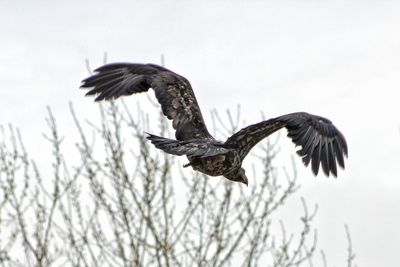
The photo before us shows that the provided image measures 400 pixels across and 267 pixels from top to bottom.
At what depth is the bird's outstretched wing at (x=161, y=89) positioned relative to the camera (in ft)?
45.3

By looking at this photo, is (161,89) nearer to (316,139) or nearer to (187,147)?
(187,147)

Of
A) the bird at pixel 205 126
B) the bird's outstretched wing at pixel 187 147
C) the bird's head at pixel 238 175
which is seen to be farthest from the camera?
the bird's head at pixel 238 175

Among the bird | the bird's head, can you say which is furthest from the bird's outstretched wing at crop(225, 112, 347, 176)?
the bird's head

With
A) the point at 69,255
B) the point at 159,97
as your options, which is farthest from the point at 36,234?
the point at 159,97

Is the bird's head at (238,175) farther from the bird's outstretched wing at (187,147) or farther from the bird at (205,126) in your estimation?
the bird's outstretched wing at (187,147)

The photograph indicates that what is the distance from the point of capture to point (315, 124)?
45.7 feet

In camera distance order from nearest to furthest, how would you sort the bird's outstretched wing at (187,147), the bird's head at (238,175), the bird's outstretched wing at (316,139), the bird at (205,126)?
1. the bird's outstretched wing at (187,147)
2. the bird at (205,126)
3. the bird's head at (238,175)
4. the bird's outstretched wing at (316,139)

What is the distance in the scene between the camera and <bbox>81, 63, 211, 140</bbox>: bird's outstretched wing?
13797 mm

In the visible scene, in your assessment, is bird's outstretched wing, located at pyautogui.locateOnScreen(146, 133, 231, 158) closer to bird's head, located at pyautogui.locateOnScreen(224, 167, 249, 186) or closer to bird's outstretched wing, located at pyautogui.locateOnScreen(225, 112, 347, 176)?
bird's head, located at pyautogui.locateOnScreen(224, 167, 249, 186)

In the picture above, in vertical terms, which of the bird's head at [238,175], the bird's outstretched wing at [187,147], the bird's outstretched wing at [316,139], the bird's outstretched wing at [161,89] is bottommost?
the bird's outstretched wing at [187,147]

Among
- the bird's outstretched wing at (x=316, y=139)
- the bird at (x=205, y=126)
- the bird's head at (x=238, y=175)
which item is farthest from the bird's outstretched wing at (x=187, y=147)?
the bird's outstretched wing at (x=316, y=139)

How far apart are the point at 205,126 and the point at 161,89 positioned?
1.96 feet

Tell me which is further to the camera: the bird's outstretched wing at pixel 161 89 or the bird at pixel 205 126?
the bird's outstretched wing at pixel 161 89

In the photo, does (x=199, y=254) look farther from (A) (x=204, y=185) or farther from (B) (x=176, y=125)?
(B) (x=176, y=125)
